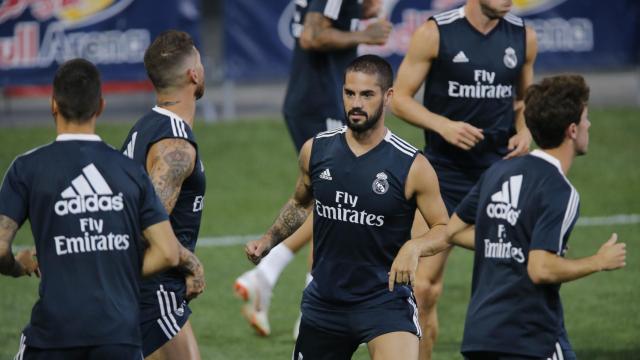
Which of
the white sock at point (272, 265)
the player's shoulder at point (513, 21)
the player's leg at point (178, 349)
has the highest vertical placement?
the player's shoulder at point (513, 21)

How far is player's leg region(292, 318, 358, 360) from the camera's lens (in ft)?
22.0

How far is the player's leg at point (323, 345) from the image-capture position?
672cm

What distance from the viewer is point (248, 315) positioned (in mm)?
9711

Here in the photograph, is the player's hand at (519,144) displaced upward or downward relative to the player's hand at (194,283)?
upward

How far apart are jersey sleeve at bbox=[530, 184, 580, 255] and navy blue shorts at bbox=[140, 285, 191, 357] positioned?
80.6 inches

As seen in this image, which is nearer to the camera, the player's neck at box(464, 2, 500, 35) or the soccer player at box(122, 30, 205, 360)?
the soccer player at box(122, 30, 205, 360)

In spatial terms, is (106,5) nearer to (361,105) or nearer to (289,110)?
(289,110)

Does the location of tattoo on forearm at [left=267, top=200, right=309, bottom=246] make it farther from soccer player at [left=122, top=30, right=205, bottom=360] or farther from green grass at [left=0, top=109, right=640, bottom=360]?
green grass at [left=0, top=109, right=640, bottom=360]

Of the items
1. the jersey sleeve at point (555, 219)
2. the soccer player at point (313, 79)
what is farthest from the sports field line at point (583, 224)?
the jersey sleeve at point (555, 219)

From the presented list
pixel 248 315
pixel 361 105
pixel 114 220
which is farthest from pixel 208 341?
pixel 114 220

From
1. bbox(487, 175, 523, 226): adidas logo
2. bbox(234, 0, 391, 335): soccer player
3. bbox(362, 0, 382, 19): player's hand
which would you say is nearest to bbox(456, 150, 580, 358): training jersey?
bbox(487, 175, 523, 226): adidas logo

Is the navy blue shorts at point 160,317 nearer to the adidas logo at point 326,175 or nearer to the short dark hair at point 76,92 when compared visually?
the adidas logo at point 326,175

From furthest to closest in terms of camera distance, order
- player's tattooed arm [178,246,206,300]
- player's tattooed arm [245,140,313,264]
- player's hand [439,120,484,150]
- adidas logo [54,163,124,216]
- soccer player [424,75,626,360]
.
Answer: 1. player's hand [439,120,484,150]
2. player's tattooed arm [245,140,313,264]
3. player's tattooed arm [178,246,206,300]
4. soccer player [424,75,626,360]
5. adidas logo [54,163,124,216]

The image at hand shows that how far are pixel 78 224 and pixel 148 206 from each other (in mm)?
325
